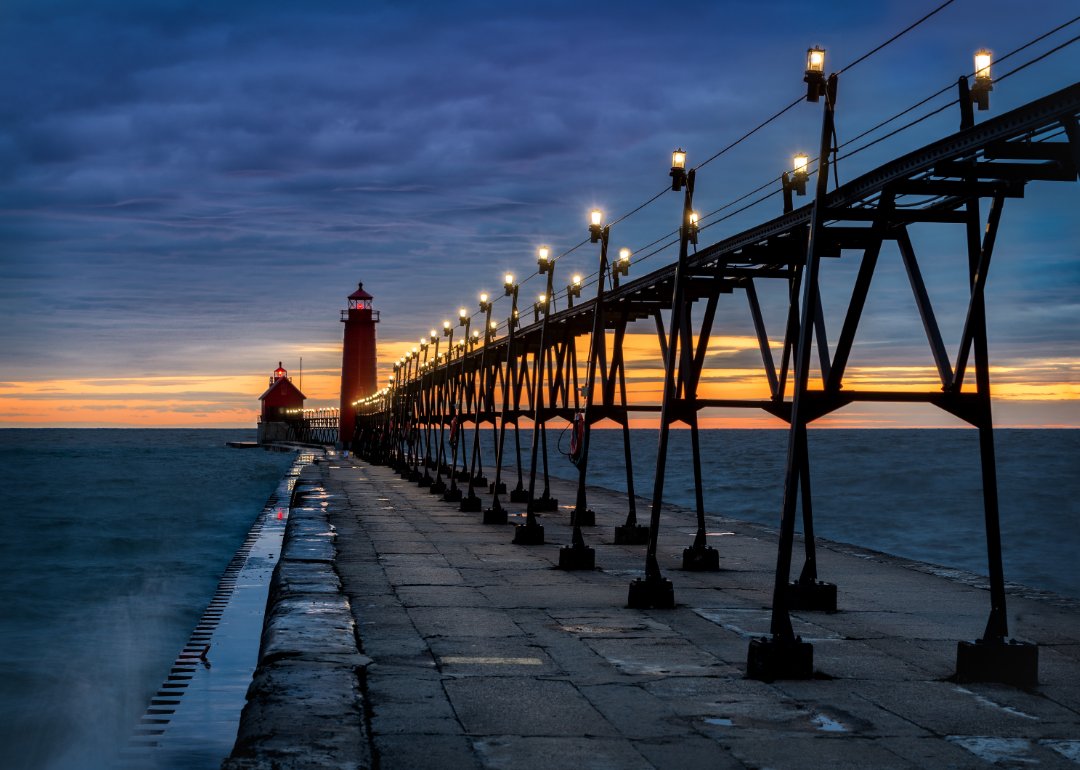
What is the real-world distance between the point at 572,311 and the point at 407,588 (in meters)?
6.58

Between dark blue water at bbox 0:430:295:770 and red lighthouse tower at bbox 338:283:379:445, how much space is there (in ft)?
60.6

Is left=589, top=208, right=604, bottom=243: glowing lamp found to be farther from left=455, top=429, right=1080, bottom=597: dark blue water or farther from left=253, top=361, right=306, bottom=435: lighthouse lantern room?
left=253, top=361, right=306, bottom=435: lighthouse lantern room

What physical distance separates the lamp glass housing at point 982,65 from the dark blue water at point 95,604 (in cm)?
1242

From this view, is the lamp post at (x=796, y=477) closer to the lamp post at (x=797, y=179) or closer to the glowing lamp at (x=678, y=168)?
the lamp post at (x=797, y=179)

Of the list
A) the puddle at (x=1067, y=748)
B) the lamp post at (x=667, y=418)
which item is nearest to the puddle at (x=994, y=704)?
the puddle at (x=1067, y=748)

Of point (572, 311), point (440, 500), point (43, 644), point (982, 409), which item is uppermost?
point (572, 311)

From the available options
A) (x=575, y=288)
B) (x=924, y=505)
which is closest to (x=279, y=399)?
(x=924, y=505)

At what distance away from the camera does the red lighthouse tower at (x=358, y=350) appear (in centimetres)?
7675

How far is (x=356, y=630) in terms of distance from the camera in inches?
367

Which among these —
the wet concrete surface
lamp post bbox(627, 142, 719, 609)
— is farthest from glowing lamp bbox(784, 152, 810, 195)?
the wet concrete surface

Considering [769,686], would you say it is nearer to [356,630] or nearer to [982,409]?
[982,409]

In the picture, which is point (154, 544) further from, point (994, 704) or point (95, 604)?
point (994, 704)

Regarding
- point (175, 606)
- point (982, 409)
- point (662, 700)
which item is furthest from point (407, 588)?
point (175, 606)

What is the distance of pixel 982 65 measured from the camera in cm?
710
